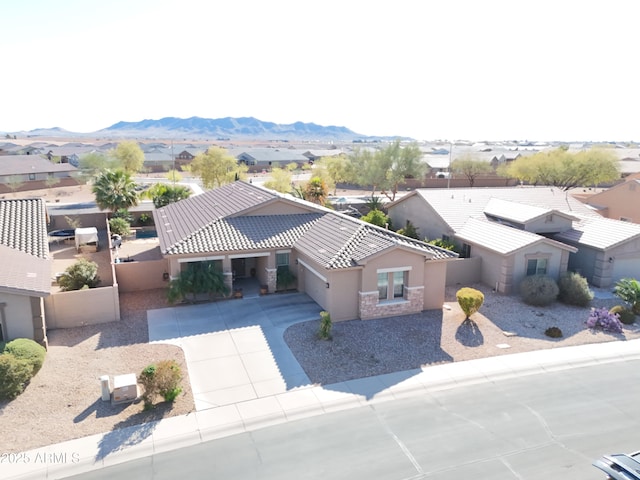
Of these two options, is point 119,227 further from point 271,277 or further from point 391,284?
point 391,284

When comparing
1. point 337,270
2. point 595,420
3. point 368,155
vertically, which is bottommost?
point 595,420

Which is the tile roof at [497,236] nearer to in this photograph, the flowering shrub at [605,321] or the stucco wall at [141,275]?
the flowering shrub at [605,321]

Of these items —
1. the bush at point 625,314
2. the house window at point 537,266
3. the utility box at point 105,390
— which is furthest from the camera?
the house window at point 537,266

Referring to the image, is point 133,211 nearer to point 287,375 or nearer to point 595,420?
point 287,375

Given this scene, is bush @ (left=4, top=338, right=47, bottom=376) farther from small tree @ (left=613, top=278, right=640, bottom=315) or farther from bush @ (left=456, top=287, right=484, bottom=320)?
small tree @ (left=613, top=278, right=640, bottom=315)

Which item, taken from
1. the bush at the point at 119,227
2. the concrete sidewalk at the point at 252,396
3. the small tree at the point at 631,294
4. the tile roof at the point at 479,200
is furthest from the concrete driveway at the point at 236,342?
the bush at the point at 119,227

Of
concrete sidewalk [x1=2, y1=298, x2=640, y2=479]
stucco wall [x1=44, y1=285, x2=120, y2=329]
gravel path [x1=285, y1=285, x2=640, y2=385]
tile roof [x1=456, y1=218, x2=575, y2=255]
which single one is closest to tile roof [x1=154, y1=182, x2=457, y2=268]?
gravel path [x1=285, y1=285, x2=640, y2=385]

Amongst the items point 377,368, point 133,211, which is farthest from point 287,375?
point 133,211

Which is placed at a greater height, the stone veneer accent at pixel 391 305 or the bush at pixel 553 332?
the stone veneer accent at pixel 391 305
